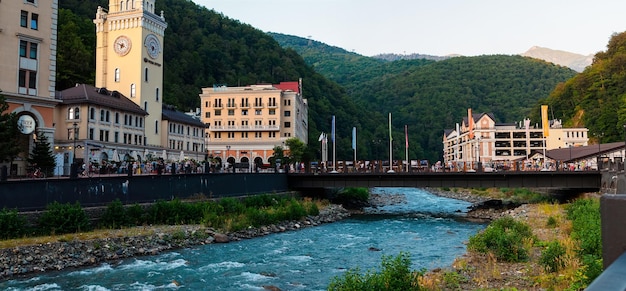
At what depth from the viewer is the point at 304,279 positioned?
22.1 m

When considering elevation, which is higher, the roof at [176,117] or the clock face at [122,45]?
the clock face at [122,45]

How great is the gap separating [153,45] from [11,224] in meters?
49.8

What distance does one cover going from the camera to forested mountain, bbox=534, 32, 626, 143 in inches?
3969

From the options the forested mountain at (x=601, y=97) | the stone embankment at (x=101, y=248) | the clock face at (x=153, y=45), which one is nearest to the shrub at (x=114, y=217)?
the stone embankment at (x=101, y=248)

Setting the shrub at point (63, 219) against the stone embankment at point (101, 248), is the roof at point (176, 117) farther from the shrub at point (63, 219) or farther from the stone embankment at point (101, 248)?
the shrub at point (63, 219)

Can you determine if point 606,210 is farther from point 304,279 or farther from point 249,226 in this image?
point 249,226

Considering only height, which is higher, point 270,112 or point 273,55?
point 273,55

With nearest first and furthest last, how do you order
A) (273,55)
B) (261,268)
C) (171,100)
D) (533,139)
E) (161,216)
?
1. (261,268)
2. (161,216)
3. (171,100)
4. (533,139)
5. (273,55)

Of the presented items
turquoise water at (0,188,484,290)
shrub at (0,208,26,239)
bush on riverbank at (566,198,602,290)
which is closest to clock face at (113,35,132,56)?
turquoise water at (0,188,484,290)

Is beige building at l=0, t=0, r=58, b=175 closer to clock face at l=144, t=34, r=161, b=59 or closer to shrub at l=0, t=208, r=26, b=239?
shrub at l=0, t=208, r=26, b=239

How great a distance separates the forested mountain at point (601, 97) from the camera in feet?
331

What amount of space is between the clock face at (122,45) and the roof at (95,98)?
786 centimetres

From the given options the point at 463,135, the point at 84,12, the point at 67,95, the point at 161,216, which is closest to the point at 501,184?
the point at 161,216

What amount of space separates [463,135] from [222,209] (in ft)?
381
